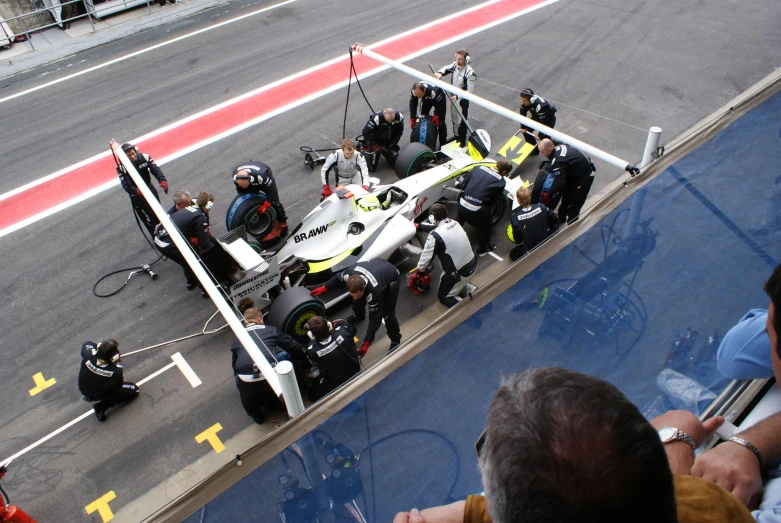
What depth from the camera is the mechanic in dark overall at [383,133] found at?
32.7 ft

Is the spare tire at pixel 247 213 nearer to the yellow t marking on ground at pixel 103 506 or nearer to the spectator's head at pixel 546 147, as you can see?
the yellow t marking on ground at pixel 103 506

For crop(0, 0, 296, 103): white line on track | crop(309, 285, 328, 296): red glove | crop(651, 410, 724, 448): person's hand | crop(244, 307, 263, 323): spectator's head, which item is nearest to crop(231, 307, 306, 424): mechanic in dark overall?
crop(244, 307, 263, 323): spectator's head

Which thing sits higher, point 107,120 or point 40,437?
point 107,120

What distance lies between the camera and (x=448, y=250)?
701 cm

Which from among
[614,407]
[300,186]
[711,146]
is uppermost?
[614,407]

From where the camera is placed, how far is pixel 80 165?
11.7m

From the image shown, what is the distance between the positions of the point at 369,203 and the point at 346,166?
1026 millimetres

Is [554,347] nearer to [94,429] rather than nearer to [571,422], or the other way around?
[571,422]

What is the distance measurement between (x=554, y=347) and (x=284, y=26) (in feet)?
50.8

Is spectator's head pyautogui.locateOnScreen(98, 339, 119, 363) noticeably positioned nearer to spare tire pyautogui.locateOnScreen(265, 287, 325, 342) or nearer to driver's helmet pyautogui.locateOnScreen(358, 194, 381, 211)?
spare tire pyautogui.locateOnScreen(265, 287, 325, 342)

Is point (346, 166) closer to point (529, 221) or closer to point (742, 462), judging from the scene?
point (529, 221)

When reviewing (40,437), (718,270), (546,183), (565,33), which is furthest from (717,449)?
(565,33)

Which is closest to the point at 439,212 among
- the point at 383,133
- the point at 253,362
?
the point at 253,362

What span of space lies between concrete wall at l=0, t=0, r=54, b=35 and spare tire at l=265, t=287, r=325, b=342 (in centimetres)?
1471
